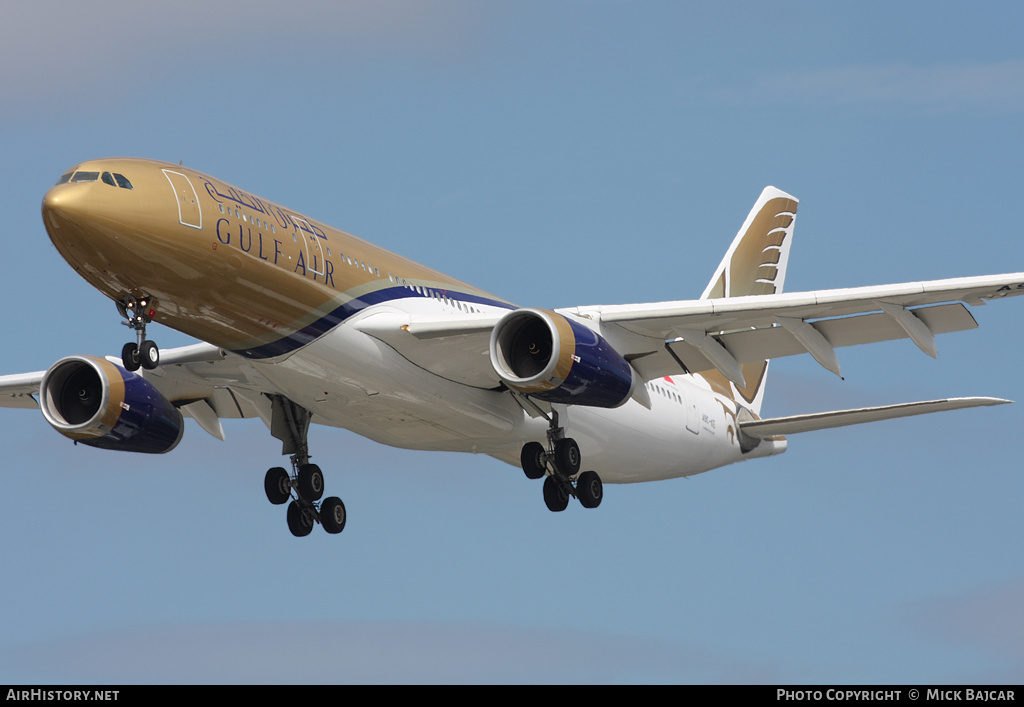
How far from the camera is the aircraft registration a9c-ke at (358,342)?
23.2 m

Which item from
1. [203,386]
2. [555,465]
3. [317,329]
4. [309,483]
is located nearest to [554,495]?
[555,465]

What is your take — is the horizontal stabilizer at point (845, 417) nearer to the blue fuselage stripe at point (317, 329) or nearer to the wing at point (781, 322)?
the wing at point (781, 322)

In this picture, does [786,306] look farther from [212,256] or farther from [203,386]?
[203,386]

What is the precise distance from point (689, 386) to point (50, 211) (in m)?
17.6

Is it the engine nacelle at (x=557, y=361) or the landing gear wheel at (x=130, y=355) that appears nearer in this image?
the landing gear wheel at (x=130, y=355)

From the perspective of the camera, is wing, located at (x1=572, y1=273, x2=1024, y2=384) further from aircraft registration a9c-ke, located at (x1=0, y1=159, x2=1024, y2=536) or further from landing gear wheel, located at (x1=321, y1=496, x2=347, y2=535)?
landing gear wheel, located at (x1=321, y1=496, x2=347, y2=535)

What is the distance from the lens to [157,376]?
96.7 feet

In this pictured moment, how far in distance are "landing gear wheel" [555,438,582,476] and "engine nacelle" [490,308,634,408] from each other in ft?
9.98

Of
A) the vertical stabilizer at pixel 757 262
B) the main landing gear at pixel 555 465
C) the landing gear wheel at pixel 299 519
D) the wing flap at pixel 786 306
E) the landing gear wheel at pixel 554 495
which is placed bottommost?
the landing gear wheel at pixel 299 519

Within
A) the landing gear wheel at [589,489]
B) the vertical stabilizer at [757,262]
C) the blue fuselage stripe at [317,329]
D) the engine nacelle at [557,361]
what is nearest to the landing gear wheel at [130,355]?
the blue fuselage stripe at [317,329]
